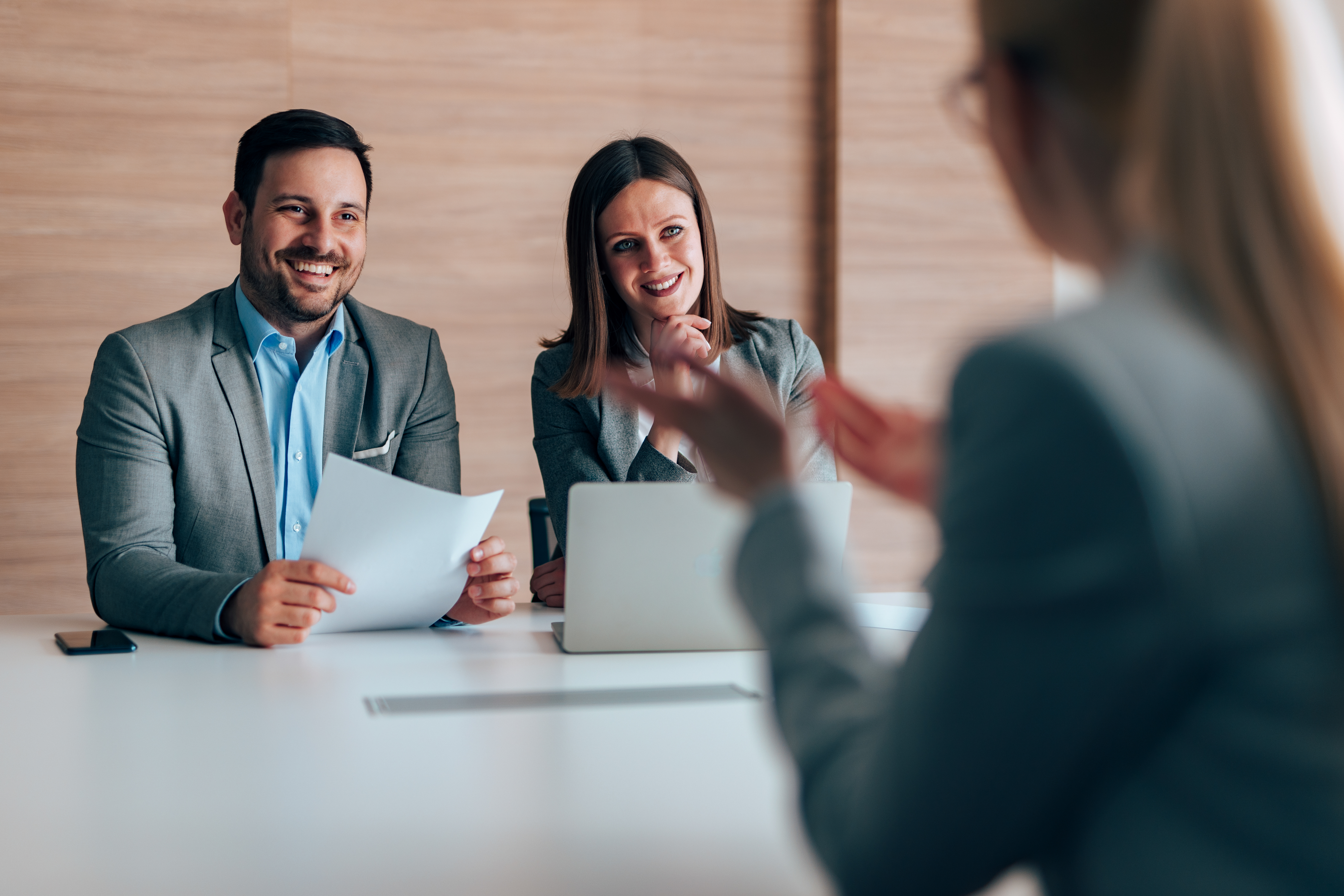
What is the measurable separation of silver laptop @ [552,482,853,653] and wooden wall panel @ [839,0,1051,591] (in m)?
2.19

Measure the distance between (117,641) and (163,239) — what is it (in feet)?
6.91

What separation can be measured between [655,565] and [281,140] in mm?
1287

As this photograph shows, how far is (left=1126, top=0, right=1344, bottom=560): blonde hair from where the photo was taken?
0.43 metres

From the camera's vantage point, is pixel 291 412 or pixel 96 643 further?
pixel 291 412

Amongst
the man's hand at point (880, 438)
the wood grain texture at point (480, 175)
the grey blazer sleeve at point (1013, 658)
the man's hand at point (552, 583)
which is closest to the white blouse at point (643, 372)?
the man's hand at point (552, 583)

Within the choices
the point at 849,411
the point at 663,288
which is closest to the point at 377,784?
the point at 849,411

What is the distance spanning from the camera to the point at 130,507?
1794 mm

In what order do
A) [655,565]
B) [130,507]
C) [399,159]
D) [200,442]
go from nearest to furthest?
[655,565], [130,507], [200,442], [399,159]

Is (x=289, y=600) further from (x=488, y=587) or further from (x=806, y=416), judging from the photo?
(x=806, y=416)

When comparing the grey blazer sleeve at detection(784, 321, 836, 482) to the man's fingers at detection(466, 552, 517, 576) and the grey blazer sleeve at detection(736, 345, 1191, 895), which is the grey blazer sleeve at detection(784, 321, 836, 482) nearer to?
the man's fingers at detection(466, 552, 517, 576)

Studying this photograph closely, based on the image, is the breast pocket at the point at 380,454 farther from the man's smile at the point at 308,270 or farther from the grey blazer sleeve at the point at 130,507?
the man's smile at the point at 308,270

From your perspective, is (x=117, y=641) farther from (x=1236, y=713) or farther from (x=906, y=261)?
(x=906, y=261)

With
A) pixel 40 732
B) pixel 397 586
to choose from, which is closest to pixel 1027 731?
pixel 40 732

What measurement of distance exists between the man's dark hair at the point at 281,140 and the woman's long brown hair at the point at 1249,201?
6.48 feet
